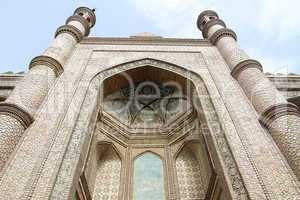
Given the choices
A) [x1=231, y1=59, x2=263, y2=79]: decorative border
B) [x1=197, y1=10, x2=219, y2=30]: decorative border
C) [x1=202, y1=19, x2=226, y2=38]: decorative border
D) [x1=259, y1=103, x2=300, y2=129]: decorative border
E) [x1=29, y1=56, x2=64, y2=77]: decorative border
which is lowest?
[x1=259, y1=103, x2=300, y2=129]: decorative border

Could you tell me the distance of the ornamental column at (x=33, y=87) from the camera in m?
3.76

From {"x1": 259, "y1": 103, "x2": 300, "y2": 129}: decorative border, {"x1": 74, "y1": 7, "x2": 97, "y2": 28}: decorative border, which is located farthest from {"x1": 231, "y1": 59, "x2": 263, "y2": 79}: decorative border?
{"x1": 74, "y1": 7, "x2": 97, "y2": 28}: decorative border

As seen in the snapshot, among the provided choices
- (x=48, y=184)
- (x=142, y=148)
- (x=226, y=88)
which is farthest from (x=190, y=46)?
(x=48, y=184)

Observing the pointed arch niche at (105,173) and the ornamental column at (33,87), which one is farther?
the pointed arch niche at (105,173)

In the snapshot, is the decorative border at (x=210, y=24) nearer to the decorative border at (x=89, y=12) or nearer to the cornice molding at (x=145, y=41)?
the cornice molding at (x=145, y=41)

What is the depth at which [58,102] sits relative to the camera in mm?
4664

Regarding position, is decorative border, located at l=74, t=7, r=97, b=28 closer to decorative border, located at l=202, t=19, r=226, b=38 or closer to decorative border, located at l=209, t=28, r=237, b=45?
decorative border, located at l=202, t=19, r=226, b=38

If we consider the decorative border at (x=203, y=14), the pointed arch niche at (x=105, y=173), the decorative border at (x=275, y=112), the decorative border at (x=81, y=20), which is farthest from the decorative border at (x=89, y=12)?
the decorative border at (x=275, y=112)

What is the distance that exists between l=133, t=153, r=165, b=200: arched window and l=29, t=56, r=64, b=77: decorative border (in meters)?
2.04

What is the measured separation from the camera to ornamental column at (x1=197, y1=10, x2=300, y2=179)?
12.1ft

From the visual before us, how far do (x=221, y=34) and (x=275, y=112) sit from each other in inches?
125

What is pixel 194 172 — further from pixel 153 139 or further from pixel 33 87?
pixel 33 87

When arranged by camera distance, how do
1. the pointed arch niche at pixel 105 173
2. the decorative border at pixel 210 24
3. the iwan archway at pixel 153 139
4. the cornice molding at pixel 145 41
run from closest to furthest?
the iwan archway at pixel 153 139 → the pointed arch niche at pixel 105 173 → the cornice molding at pixel 145 41 → the decorative border at pixel 210 24

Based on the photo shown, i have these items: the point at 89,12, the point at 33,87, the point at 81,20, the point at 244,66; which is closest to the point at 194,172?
the point at 244,66
